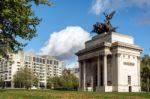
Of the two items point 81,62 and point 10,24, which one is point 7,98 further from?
point 81,62

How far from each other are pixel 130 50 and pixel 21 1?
54.7 metres

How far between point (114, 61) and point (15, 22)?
5178cm

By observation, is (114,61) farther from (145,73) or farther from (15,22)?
(15,22)

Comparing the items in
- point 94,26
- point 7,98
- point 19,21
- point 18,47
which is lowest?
point 7,98

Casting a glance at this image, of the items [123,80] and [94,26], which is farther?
[94,26]

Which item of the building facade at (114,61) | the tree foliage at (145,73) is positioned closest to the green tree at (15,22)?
the building facade at (114,61)

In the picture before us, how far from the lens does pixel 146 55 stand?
11906 cm

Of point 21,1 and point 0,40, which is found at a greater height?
point 21,1

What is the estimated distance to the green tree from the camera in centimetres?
3020

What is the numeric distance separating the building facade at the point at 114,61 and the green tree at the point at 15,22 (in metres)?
46.9

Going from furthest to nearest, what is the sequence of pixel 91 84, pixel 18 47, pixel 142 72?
pixel 142 72, pixel 91 84, pixel 18 47

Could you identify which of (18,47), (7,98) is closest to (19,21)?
(18,47)

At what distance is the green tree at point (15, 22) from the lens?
1189 inches

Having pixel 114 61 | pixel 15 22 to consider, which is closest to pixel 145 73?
pixel 114 61
